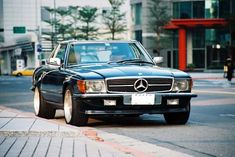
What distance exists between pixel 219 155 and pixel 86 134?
7.28 ft

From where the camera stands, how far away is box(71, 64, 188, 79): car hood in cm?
1130

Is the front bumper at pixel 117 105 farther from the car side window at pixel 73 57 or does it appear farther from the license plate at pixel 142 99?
the car side window at pixel 73 57

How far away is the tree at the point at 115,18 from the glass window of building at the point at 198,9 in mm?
10013

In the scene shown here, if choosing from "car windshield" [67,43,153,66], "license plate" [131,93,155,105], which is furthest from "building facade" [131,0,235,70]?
"license plate" [131,93,155,105]

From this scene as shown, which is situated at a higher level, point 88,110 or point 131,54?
point 131,54

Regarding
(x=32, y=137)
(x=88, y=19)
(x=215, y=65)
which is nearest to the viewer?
(x=32, y=137)

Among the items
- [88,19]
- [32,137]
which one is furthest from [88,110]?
[88,19]

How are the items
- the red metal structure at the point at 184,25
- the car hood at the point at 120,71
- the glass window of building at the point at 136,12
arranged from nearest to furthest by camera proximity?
the car hood at the point at 120,71 → the red metal structure at the point at 184,25 → the glass window of building at the point at 136,12

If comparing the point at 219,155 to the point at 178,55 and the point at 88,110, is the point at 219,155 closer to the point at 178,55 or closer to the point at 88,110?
the point at 88,110

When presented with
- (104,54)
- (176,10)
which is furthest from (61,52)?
(176,10)

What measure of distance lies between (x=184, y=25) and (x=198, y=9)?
2862mm

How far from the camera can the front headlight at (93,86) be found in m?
11.2

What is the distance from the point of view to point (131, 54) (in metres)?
12.8

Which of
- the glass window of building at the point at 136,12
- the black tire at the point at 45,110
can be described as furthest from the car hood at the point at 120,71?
the glass window of building at the point at 136,12
